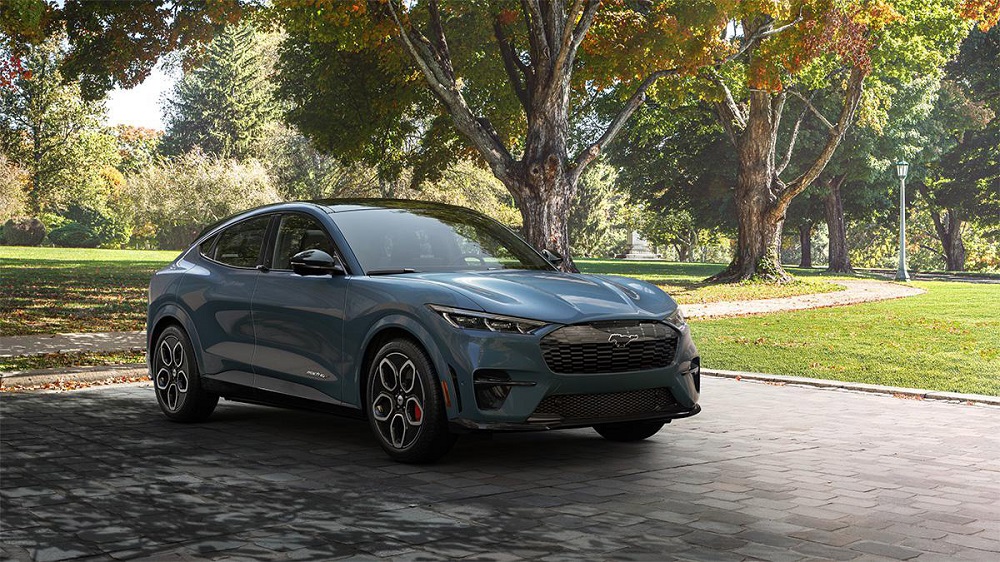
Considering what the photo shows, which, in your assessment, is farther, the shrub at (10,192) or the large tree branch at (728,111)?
the shrub at (10,192)

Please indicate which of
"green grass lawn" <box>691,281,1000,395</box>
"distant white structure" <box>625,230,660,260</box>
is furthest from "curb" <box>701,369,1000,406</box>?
"distant white structure" <box>625,230,660,260</box>

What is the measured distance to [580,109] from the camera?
119 feet

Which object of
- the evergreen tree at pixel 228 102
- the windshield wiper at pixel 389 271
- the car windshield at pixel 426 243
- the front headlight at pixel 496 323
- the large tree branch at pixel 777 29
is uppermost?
the evergreen tree at pixel 228 102

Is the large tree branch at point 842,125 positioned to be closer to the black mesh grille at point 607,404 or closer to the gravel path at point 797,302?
the gravel path at point 797,302

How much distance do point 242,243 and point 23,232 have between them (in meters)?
54.5

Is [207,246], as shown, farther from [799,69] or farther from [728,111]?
[728,111]

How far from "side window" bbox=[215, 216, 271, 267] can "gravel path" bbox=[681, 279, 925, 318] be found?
1339cm

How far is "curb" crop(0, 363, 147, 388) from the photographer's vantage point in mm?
11156

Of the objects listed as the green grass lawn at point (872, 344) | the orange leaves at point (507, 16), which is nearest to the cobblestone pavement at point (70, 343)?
the green grass lawn at point (872, 344)

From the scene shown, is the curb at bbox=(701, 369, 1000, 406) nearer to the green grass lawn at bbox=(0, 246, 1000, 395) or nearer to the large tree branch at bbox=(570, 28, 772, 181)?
the green grass lawn at bbox=(0, 246, 1000, 395)

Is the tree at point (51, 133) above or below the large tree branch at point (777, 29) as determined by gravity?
above

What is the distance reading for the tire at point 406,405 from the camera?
22.4ft

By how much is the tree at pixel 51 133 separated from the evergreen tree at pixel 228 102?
67.2ft

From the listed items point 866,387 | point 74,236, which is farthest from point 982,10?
point 74,236
